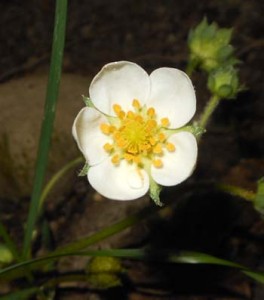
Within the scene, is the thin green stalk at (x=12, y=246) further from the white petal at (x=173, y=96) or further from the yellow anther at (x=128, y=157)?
the white petal at (x=173, y=96)

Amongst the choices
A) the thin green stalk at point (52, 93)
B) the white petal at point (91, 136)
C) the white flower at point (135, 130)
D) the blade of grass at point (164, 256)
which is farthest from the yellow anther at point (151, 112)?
the blade of grass at point (164, 256)

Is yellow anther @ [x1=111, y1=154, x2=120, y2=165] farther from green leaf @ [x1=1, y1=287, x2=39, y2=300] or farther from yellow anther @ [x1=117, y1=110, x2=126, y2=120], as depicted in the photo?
green leaf @ [x1=1, y1=287, x2=39, y2=300]

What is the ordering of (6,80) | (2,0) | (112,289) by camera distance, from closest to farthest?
(112,289), (6,80), (2,0)

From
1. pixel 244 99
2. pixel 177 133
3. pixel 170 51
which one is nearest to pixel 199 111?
pixel 244 99

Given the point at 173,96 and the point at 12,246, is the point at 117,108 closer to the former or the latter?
the point at 173,96

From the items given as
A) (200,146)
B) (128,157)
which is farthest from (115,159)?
(200,146)

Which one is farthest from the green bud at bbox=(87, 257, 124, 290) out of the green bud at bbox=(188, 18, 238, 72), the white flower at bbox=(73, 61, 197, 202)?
the green bud at bbox=(188, 18, 238, 72)

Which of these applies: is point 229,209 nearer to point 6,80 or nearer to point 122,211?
point 122,211
